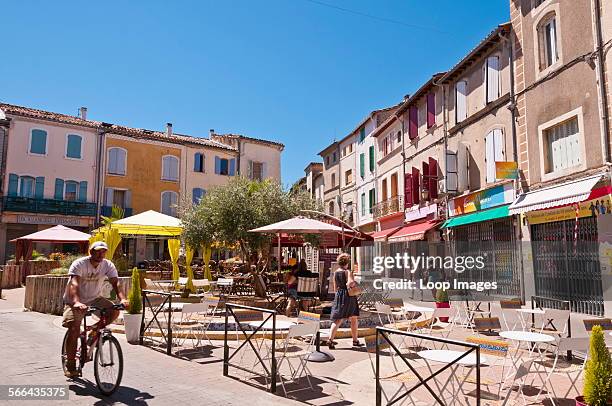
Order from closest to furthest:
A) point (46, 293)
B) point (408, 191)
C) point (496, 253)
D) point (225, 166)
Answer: point (46, 293) → point (496, 253) → point (408, 191) → point (225, 166)

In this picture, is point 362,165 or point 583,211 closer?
point 583,211

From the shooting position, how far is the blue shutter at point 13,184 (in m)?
27.5

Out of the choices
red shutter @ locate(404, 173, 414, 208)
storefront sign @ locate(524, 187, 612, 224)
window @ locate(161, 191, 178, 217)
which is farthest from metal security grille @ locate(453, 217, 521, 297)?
window @ locate(161, 191, 178, 217)

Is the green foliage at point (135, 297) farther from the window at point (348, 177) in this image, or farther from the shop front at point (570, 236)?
the window at point (348, 177)

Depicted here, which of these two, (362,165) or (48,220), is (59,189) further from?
(362,165)

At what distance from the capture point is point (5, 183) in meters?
27.3

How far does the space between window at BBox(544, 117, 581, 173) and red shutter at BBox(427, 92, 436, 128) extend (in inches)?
298

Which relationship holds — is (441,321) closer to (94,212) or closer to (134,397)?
(134,397)

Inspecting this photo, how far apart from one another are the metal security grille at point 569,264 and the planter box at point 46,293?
11.5 meters

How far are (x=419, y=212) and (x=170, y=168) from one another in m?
18.8

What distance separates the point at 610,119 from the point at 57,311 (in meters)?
Answer: 14.1

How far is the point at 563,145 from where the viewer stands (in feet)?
44.3

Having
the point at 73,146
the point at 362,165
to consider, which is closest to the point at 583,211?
the point at 362,165

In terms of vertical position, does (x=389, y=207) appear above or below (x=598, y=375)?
above
